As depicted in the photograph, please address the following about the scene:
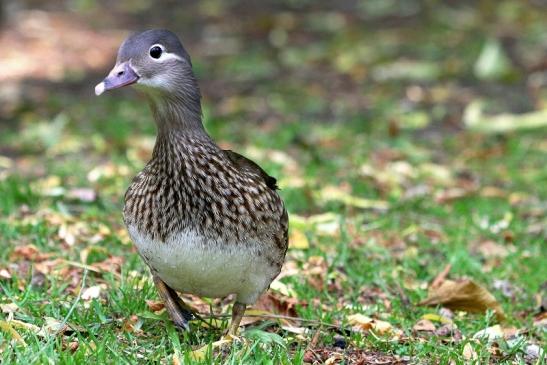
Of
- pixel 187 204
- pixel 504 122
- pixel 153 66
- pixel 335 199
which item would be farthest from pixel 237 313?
pixel 504 122

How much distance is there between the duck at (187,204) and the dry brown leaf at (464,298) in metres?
1.16

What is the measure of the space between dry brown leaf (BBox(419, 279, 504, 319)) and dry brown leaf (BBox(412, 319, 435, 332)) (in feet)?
0.88

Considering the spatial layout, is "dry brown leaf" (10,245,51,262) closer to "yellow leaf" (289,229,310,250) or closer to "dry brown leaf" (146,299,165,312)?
"dry brown leaf" (146,299,165,312)

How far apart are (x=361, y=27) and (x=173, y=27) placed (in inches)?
101

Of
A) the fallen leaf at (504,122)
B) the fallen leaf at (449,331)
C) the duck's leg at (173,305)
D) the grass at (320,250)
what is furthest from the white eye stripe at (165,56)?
the fallen leaf at (504,122)

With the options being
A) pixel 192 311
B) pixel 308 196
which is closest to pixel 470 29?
pixel 308 196

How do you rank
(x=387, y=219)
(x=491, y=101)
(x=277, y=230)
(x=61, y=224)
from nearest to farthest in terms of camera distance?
(x=277, y=230) < (x=61, y=224) < (x=387, y=219) < (x=491, y=101)

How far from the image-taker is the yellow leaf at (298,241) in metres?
6.16

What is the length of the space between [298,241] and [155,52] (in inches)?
86.2

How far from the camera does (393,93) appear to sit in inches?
426

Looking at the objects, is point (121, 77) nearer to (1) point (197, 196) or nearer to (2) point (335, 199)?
(1) point (197, 196)

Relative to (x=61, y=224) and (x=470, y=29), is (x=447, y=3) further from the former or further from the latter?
(x=61, y=224)

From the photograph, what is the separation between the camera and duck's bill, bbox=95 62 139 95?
13.6ft

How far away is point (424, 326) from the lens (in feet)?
16.7
